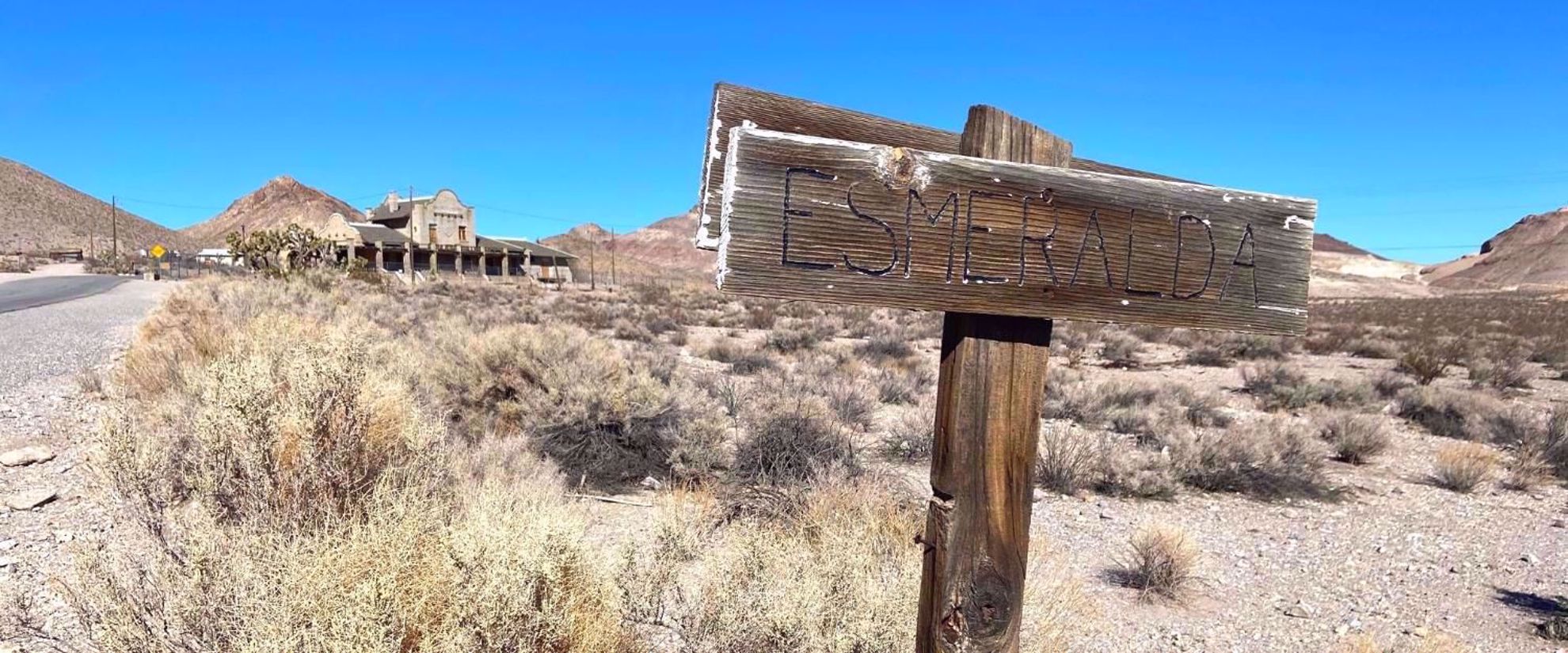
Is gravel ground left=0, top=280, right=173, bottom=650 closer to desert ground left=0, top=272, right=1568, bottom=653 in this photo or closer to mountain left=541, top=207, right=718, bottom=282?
desert ground left=0, top=272, right=1568, bottom=653

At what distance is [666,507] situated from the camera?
4730 millimetres

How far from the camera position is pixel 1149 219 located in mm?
1959

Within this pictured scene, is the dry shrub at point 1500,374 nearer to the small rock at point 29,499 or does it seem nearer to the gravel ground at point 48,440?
the gravel ground at point 48,440

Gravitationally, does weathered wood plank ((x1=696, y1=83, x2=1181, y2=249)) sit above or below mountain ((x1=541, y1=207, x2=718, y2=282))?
Result: below

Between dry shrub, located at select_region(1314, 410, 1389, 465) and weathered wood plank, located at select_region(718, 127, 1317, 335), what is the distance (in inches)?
321

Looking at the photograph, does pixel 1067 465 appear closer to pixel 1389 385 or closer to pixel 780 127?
pixel 780 127

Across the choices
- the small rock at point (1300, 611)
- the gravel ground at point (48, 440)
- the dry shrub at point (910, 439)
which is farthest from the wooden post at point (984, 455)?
the dry shrub at point (910, 439)

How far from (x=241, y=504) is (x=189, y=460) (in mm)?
385

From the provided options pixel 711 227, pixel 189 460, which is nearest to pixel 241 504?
pixel 189 460

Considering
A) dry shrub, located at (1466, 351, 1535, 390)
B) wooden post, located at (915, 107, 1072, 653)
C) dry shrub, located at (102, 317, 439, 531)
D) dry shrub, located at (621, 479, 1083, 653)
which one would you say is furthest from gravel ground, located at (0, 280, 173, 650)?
dry shrub, located at (1466, 351, 1535, 390)

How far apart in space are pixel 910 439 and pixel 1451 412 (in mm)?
8275

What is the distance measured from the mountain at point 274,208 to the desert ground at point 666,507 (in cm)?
14304

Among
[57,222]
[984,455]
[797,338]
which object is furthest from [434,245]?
[57,222]

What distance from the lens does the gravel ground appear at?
152 inches
